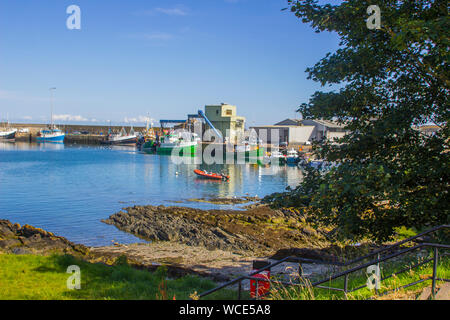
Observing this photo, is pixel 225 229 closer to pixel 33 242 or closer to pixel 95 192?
pixel 33 242

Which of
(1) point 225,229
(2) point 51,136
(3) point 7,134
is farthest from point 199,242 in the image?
(3) point 7,134

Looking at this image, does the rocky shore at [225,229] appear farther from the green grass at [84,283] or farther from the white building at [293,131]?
the white building at [293,131]

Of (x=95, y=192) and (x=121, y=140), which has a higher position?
(x=121, y=140)

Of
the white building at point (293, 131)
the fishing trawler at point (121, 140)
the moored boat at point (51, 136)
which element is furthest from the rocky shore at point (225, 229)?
the moored boat at point (51, 136)

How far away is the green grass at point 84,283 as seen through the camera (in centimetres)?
902

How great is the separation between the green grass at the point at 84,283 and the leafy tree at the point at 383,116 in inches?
152

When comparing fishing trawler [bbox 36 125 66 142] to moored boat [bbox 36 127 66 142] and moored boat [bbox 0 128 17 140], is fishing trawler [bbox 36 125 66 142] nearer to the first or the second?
moored boat [bbox 36 127 66 142]

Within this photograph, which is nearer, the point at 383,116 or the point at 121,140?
the point at 383,116

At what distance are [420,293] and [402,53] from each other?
6.23m

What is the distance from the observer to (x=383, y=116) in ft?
33.6

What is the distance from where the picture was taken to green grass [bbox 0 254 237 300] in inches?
355

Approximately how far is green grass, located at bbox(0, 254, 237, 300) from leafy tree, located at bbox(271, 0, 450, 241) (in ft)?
12.6

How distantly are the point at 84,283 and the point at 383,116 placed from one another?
950cm
